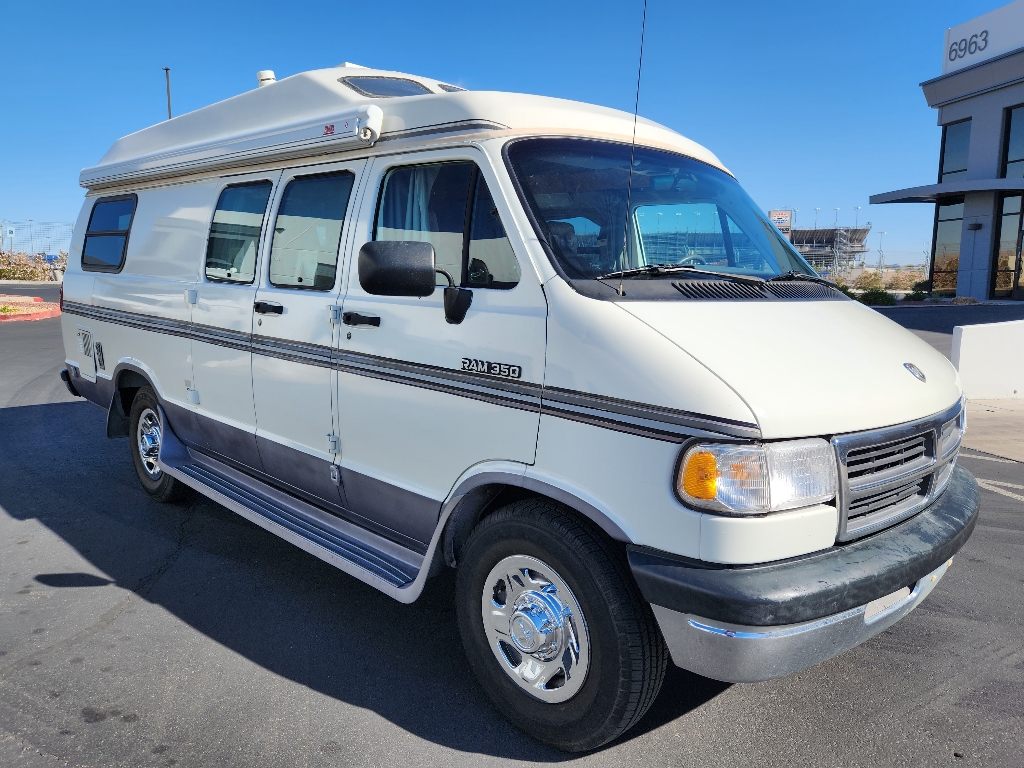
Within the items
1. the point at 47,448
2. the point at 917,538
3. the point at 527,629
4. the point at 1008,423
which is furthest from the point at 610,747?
the point at 1008,423

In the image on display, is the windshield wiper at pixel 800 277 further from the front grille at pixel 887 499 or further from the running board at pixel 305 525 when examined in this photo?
the running board at pixel 305 525

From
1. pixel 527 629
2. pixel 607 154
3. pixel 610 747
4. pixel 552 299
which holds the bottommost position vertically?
pixel 610 747

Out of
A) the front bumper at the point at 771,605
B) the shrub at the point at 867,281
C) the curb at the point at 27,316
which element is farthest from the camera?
the shrub at the point at 867,281

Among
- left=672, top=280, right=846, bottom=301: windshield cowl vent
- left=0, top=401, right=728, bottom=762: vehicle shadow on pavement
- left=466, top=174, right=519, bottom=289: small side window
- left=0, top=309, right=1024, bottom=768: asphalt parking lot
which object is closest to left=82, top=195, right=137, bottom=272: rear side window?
left=0, top=401, right=728, bottom=762: vehicle shadow on pavement

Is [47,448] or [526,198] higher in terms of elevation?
[526,198]

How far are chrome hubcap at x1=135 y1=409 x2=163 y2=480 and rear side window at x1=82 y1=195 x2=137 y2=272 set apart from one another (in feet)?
3.78

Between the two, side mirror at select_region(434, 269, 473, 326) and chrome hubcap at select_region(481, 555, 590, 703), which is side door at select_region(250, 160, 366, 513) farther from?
chrome hubcap at select_region(481, 555, 590, 703)

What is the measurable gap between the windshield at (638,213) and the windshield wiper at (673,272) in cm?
3

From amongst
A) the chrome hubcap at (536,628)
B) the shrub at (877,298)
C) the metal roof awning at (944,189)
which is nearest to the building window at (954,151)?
the metal roof awning at (944,189)

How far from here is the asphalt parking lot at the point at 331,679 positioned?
2967 mm

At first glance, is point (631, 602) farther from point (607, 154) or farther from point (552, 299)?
point (607, 154)

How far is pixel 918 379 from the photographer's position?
3.05 meters

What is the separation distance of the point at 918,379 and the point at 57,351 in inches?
553

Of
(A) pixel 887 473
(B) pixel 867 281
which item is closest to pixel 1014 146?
(B) pixel 867 281
